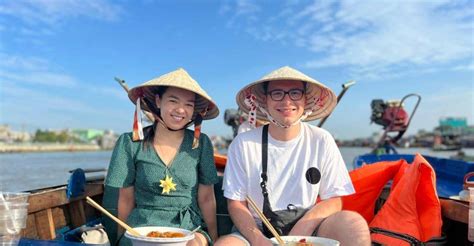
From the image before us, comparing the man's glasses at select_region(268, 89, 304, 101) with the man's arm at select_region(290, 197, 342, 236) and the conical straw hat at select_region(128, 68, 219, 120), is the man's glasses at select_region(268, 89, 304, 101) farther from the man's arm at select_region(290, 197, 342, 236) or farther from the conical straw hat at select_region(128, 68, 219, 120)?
the man's arm at select_region(290, 197, 342, 236)

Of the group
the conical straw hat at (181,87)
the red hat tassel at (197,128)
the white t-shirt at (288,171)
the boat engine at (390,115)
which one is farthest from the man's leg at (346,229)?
the boat engine at (390,115)

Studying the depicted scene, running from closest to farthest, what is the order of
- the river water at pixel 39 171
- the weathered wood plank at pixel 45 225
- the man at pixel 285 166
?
the man at pixel 285 166 < the weathered wood plank at pixel 45 225 < the river water at pixel 39 171

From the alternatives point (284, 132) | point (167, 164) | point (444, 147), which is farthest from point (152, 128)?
point (444, 147)

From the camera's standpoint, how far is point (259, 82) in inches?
105

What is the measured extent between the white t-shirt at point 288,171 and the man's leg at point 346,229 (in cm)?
29

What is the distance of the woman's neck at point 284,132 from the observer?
267 cm

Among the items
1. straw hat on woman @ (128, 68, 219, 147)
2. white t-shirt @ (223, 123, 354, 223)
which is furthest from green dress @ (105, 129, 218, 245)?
white t-shirt @ (223, 123, 354, 223)

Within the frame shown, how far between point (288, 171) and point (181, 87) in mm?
852

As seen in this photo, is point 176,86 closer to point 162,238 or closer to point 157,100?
point 157,100

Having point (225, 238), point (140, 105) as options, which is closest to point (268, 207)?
point (225, 238)

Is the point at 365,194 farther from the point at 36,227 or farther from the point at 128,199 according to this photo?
the point at 36,227

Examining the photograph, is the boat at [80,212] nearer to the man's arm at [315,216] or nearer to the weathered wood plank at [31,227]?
the weathered wood plank at [31,227]

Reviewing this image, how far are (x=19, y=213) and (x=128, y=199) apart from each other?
95 centimetres

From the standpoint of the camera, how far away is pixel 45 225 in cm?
300
